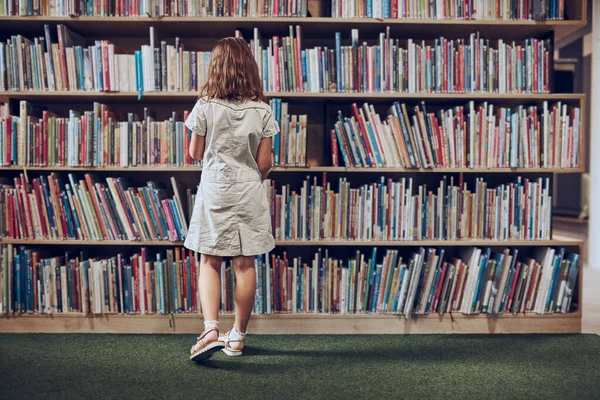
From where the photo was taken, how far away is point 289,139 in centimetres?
245

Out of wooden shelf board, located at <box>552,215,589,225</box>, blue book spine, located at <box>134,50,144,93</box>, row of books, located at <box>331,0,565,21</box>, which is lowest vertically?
wooden shelf board, located at <box>552,215,589,225</box>

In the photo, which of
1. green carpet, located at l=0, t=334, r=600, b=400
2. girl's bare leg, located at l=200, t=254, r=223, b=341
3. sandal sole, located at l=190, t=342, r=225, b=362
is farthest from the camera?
girl's bare leg, located at l=200, t=254, r=223, b=341

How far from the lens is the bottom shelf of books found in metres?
2.48

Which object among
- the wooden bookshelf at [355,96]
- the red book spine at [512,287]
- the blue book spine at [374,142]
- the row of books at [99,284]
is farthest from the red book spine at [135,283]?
the red book spine at [512,287]

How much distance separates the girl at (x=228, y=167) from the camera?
2.04 m

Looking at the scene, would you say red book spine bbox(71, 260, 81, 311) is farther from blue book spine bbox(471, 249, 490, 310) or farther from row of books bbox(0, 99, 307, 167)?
blue book spine bbox(471, 249, 490, 310)

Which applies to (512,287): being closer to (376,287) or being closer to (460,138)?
(376,287)

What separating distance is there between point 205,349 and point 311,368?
1.40ft

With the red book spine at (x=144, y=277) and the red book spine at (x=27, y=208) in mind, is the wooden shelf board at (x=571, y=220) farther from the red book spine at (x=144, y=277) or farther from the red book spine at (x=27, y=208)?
the red book spine at (x=27, y=208)

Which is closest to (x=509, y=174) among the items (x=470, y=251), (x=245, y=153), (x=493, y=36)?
(x=470, y=251)

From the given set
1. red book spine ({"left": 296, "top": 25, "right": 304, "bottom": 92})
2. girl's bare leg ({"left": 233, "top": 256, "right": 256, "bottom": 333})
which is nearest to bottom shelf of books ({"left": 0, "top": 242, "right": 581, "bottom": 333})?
girl's bare leg ({"left": 233, "top": 256, "right": 256, "bottom": 333})

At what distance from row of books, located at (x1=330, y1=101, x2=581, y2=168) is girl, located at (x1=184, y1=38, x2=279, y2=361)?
53 cm

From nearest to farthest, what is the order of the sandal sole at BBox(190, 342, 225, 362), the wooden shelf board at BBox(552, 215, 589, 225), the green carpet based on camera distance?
the green carpet < the sandal sole at BBox(190, 342, 225, 362) < the wooden shelf board at BBox(552, 215, 589, 225)

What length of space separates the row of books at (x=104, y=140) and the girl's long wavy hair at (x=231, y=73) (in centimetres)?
39
